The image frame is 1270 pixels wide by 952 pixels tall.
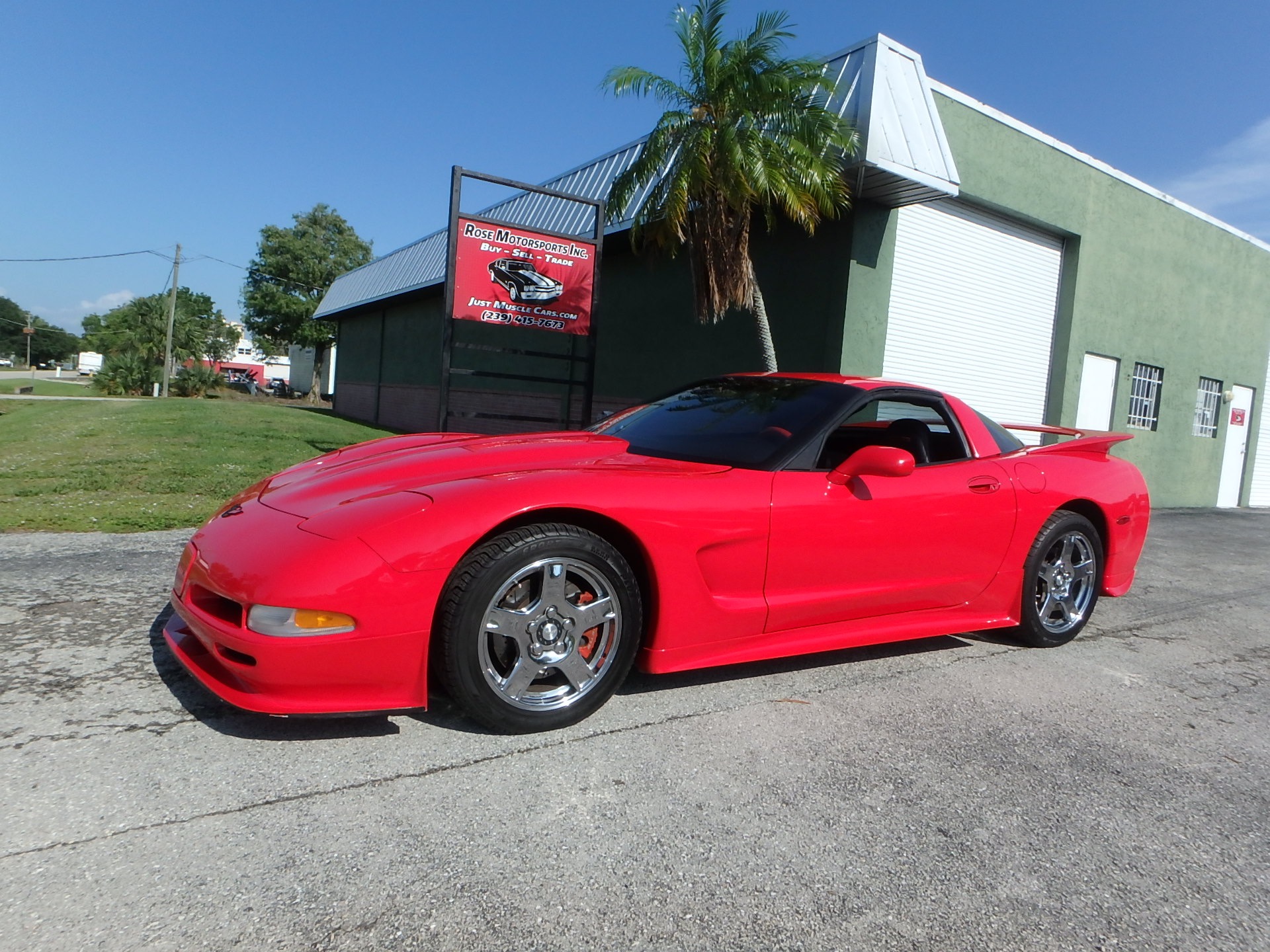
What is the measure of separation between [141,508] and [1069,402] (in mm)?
11843

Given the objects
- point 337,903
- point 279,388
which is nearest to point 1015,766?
point 337,903

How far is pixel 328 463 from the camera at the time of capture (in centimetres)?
347

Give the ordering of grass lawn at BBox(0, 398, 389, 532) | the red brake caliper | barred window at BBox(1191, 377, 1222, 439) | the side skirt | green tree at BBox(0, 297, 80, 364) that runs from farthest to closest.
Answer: green tree at BBox(0, 297, 80, 364)
barred window at BBox(1191, 377, 1222, 439)
grass lawn at BBox(0, 398, 389, 532)
the side skirt
the red brake caliper

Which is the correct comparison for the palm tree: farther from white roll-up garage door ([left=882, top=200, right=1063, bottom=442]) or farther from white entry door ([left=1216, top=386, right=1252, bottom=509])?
white entry door ([left=1216, top=386, right=1252, bottom=509])

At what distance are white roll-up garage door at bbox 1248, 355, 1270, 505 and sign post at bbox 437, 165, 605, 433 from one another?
14.2m

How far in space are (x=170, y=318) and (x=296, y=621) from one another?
139 ft

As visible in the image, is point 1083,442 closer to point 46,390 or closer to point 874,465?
point 874,465

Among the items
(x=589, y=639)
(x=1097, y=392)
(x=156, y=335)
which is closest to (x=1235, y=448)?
(x=1097, y=392)

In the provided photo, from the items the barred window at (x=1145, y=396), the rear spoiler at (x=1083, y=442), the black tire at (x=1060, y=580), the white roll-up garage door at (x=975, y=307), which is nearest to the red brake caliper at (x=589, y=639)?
the black tire at (x=1060, y=580)

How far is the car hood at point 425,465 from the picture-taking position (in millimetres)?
2836

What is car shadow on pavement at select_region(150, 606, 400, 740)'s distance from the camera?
2.58 metres

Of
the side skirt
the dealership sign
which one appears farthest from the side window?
the dealership sign

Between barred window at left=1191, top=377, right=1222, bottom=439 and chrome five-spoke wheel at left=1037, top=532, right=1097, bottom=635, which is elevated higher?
barred window at left=1191, top=377, right=1222, bottom=439

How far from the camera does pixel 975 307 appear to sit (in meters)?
11.4
